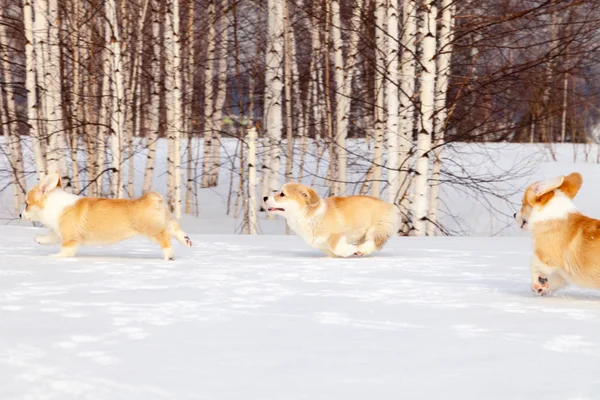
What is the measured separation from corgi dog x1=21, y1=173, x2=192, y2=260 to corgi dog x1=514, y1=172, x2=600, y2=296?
278 cm

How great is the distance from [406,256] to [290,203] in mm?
1132

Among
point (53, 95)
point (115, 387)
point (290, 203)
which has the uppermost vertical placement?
point (53, 95)

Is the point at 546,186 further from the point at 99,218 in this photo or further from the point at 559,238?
the point at 99,218

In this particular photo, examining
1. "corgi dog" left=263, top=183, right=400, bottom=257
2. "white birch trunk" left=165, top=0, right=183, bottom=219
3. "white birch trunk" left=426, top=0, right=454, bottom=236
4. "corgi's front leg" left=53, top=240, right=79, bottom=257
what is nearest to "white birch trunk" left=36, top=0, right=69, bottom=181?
"white birch trunk" left=165, top=0, right=183, bottom=219

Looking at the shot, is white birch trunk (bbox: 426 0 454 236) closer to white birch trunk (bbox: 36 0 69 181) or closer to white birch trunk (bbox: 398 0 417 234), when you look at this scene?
white birch trunk (bbox: 398 0 417 234)

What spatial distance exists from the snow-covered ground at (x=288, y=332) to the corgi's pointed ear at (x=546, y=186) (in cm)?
64

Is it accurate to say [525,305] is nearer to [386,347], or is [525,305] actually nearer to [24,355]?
[386,347]

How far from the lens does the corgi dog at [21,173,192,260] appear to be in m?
6.42

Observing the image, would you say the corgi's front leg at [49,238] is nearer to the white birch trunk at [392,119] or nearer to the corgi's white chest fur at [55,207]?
the corgi's white chest fur at [55,207]

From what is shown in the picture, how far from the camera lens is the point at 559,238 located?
4719 mm

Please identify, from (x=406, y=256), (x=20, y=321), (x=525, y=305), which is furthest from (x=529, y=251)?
(x=20, y=321)

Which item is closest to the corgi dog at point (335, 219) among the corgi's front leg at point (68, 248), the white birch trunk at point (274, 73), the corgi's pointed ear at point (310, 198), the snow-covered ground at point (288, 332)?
the corgi's pointed ear at point (310, 198)

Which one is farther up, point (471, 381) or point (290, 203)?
point (290, 203)

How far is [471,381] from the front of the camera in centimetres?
304
